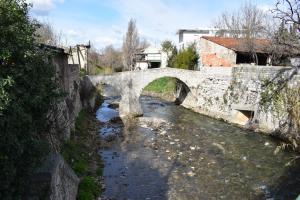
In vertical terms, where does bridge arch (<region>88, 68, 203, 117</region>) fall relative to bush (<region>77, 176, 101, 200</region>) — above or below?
above

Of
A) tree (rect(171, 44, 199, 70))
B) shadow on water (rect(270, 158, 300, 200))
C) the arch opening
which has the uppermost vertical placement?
tree (rect(171, 44, 199, 70))

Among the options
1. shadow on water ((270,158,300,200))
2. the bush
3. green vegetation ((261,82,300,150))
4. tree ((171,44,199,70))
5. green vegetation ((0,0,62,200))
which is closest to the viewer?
green vegetation ((0,0,62,200))

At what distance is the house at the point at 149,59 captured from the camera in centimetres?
5878

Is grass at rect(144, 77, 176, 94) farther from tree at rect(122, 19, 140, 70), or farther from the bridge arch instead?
tree at rect(122, 19, 140, 70)

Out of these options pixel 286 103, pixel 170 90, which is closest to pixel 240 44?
pixel 170 90

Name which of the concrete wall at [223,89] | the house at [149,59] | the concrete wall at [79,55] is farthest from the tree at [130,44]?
the concrete wall at [223,89]

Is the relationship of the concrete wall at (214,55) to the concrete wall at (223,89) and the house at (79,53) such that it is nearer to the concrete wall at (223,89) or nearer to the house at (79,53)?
the concrete wall at (223,89)

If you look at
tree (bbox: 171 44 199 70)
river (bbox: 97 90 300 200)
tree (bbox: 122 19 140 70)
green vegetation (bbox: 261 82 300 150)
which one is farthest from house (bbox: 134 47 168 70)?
river (bbox: 97 90 300 200)

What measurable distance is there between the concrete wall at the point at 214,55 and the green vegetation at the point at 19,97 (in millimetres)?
25358

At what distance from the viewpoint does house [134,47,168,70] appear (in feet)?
193

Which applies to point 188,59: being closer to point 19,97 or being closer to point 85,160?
point 85,160

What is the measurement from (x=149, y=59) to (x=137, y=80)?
3152 centimetres

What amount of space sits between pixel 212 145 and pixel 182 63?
58.5 ft

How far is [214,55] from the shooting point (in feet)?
107
